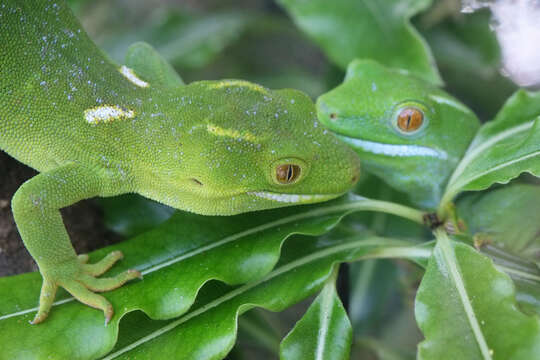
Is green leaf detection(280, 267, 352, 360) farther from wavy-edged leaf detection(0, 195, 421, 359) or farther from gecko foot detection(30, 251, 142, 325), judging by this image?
gecko foot detection(30, 251, 142, 325)

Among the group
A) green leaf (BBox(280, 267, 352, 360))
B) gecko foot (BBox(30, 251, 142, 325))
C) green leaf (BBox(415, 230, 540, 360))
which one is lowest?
gecko foot (BBox(30, 251, 142, 325))

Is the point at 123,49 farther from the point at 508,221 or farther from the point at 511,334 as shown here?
the point at 511,334

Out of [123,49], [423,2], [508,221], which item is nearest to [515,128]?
[508,221]

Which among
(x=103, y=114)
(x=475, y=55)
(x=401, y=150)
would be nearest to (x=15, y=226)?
(x=103, y=114)

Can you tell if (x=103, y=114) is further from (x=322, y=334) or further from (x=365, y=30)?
(x=365, y=30)

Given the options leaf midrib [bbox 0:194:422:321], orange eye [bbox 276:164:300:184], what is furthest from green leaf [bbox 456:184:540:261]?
orange eye [bbox 276:164:300:184]

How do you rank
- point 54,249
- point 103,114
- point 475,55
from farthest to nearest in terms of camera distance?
point 475,55 < point 103,114 < point 54,249
